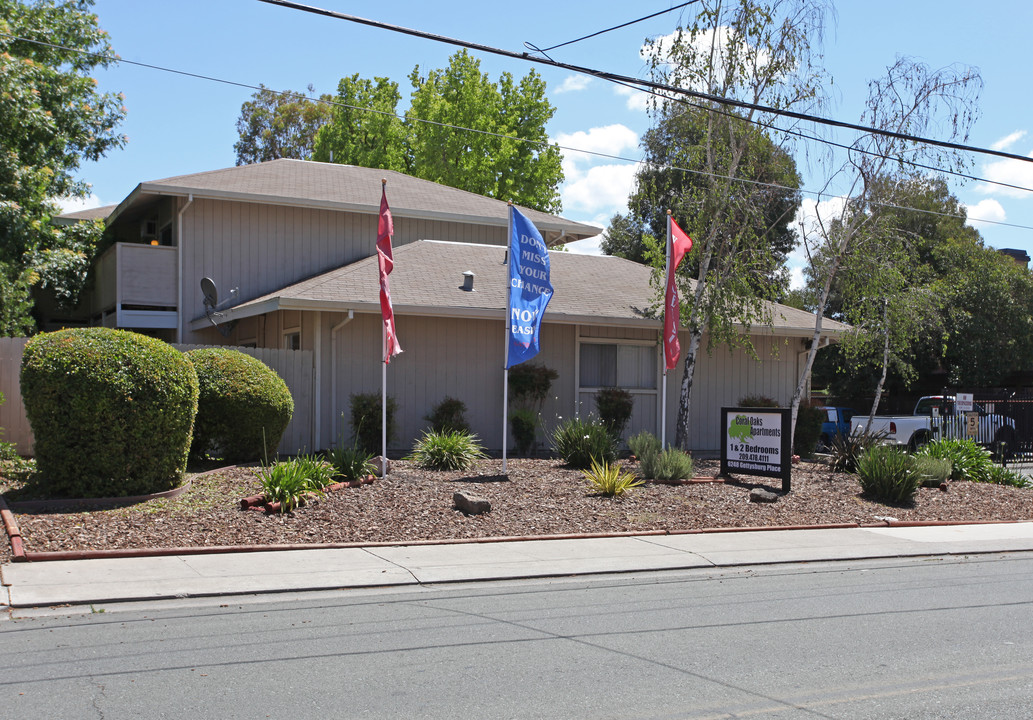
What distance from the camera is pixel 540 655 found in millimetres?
6328

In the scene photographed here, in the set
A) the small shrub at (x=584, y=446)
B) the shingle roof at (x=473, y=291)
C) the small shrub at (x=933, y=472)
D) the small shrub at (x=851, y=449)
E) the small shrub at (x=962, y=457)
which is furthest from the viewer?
the small shrub at (x=962, y=457)

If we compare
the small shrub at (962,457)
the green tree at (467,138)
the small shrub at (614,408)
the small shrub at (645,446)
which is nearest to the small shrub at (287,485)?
the small shrub at (645,446)

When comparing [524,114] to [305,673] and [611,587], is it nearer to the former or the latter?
[611,587]

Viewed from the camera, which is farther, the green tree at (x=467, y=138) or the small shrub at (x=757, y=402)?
the green tree at (x=467, y=138)

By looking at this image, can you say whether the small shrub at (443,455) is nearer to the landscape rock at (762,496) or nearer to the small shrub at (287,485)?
the small shrub at (287,485)

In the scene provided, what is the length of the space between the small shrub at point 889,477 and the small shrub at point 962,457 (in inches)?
119

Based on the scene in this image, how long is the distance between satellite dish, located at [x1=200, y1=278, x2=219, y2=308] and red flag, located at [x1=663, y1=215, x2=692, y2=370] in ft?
30.8

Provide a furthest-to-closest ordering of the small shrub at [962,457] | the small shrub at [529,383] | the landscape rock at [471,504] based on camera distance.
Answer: the small shrub at [529,383] < the small shrub at [962,457] < the landscape rock at [471,504]

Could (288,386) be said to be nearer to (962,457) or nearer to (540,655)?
(540,655)

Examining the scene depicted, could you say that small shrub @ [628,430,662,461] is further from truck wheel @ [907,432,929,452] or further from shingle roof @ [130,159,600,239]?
truck wheel @ [907,432,929,452]

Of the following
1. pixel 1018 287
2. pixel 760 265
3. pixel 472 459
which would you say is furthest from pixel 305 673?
pixel 1018 287

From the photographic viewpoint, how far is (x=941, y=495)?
15961mm

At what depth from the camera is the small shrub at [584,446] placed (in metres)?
15.7

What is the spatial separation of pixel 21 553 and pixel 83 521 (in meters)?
1.50
